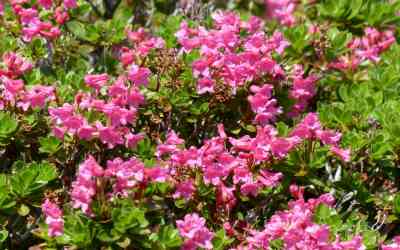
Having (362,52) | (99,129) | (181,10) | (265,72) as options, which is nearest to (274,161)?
(265,72)

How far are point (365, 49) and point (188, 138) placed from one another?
1.47 metres

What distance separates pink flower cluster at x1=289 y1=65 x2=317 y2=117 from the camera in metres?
4.29

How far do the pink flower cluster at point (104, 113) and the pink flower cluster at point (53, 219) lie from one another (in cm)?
35

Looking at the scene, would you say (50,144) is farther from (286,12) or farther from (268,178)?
(286,12)

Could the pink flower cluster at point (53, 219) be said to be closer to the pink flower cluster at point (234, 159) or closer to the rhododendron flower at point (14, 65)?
the pink flower cluster at point (234, 159)

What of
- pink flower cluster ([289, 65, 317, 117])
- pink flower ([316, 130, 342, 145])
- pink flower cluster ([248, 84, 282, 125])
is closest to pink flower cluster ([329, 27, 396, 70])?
pink flower cluster ([289, 65, 317, 117])

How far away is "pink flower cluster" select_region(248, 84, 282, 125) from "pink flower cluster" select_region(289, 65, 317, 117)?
27 cm

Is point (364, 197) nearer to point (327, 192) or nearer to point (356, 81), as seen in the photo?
point (327, 192)

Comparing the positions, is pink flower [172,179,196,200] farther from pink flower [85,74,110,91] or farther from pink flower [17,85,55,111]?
pink flower [17,85,55,111]

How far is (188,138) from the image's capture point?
13.8 feet

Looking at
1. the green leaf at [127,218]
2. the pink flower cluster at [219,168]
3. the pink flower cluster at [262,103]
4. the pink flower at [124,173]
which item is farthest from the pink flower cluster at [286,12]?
the green leaf at [127,218]

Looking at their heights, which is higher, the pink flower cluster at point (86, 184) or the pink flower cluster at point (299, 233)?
the pink flower cluster at point (86, 184)

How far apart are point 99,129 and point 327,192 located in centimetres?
117

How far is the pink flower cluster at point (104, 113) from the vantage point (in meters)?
3.56
